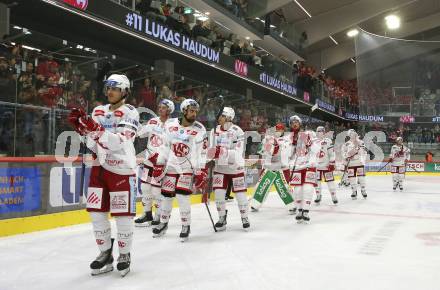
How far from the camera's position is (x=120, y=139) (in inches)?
160

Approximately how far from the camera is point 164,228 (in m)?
6.24

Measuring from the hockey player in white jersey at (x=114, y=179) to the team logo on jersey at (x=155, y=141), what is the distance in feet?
8.84

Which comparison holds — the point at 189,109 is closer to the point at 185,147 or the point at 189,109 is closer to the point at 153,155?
the point at 185,147

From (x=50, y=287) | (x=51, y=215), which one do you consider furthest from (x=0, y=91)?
(x=50, y=287)

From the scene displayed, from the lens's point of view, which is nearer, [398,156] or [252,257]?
[252,257]

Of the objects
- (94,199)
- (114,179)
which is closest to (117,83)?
(114,179)

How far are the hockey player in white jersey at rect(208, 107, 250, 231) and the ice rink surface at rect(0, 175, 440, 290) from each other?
14.2 inches

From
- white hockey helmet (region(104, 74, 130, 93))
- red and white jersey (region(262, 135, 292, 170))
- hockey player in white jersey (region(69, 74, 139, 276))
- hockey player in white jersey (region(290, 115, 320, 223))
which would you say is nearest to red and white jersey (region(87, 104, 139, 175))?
hockey player in white jersey (region(69, 74, 139, 276))

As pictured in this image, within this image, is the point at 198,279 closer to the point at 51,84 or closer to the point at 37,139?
the point at 37,139

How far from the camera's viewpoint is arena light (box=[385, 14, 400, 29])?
31.1 meters

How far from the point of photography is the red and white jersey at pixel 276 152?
8504 mm

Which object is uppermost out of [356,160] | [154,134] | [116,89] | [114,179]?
[116,89]

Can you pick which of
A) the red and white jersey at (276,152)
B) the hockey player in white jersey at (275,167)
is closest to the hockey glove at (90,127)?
the red and white jersey at (276,152)

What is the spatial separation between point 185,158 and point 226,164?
1.09 meters
